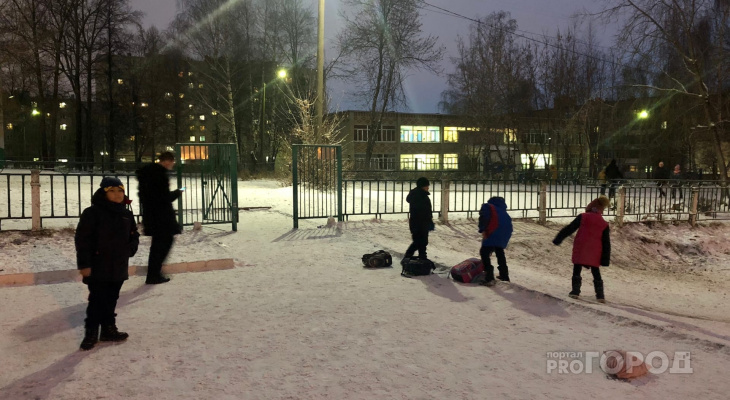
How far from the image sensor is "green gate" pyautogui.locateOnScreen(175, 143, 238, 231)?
11.0 meters

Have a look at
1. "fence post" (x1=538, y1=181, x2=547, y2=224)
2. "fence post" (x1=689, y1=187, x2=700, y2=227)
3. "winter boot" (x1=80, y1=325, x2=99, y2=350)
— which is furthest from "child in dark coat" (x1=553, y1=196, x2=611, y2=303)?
"fence post" (x1=689, y1=187, x2=700, y2=227)

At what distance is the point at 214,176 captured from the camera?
11.5 m

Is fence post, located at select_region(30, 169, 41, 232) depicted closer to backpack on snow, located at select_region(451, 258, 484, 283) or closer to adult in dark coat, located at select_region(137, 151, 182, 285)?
adult in dark coat, located at select_region(137, 151, 182, 285)

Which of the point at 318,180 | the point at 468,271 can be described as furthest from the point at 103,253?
the point at 318,180

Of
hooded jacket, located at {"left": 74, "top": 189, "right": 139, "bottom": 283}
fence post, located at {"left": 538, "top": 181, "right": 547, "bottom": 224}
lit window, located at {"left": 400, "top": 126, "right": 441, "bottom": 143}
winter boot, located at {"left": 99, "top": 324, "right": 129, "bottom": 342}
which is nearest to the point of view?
hooded jacket, located at {"left": 74, "top": 189, "right": 139, "bottom": 283}

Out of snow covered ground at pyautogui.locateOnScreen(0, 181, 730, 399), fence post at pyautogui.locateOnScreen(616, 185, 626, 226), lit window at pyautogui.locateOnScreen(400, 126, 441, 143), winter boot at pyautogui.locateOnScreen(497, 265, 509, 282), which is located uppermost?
lit window at pyautogui.locateOnScreen(400, 126, 441, 143)

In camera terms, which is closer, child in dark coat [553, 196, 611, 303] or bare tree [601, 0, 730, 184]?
child in dark coat [553, 196, 611, 303]

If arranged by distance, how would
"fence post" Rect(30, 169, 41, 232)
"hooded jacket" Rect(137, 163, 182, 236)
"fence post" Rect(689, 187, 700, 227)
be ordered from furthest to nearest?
"fence post" Rect(689, 187, 700, 227)
"fence post" Rect(30, 169, 41, 232)
"hooded jacket" Rect(137, 163, 182, 236)

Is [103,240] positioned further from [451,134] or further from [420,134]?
[451,134]

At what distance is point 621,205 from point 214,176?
40.1 ft

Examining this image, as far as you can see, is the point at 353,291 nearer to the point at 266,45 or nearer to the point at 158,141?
the point at 266,45

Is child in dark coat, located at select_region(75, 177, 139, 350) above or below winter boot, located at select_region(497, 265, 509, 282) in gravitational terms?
above

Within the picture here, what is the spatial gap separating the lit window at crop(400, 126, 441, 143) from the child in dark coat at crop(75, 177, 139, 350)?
54482 millimetres

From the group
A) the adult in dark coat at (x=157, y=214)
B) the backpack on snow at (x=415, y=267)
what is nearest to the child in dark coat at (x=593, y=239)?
the backpack on snow at (x=415, y=267)
